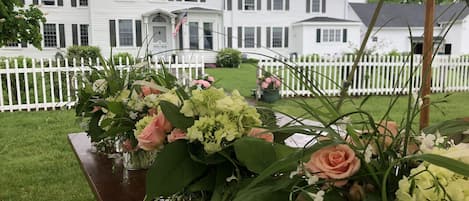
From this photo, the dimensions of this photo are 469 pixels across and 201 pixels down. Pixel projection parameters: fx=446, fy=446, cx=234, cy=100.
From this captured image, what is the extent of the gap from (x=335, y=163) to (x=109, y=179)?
115cm

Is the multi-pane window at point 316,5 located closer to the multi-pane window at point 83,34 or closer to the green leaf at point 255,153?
the multi-pane window at point 83,34

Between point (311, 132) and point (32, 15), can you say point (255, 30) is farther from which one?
point (311, 132)

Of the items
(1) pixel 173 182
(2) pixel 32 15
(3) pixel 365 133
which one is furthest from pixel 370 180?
(2) pixel 32 15

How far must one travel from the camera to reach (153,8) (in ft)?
60.3

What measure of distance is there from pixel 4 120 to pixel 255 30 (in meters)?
14.7

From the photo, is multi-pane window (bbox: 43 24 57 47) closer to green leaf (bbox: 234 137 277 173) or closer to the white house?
the white house

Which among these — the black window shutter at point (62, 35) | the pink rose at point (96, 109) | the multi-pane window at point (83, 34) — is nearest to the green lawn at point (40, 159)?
the pink rose at point (96, 109)

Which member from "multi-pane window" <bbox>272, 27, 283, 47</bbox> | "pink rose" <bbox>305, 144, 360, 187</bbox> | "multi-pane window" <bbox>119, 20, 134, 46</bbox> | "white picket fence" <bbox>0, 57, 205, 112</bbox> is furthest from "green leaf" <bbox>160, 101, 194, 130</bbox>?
"multi-pane window" <bbox>272, 27, 283, 47</bbox>

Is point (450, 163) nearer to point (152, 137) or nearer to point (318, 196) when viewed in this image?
point (318, 196)

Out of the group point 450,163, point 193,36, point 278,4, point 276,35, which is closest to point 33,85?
point 450,163

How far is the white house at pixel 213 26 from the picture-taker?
686 inches

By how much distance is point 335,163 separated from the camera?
642mm

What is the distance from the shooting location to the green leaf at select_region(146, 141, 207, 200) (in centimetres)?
85

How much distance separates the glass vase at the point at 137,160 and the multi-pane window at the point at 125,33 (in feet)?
55.5
